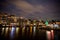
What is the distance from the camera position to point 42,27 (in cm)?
990

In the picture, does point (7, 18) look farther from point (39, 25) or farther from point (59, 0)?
point (59, 0)

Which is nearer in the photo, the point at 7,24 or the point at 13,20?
the point at 7,24

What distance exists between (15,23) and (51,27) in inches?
167

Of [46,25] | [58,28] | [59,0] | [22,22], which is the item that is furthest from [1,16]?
[59,0]

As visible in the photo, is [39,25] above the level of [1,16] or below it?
below

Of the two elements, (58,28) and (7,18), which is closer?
(58,28)

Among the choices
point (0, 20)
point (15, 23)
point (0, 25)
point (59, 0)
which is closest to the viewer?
point (59, 0)

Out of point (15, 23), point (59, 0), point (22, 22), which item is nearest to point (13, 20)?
point (15, 23)

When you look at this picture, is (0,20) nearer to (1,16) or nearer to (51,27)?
(1,16)

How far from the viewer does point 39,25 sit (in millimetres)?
9906

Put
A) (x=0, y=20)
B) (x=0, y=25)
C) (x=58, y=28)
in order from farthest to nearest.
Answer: (x=0, y=20) < (x=0, y=25) < (x=58, y=28)

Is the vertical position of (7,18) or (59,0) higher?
(59,0)

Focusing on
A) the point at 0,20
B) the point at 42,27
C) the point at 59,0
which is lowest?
the point at 42,27

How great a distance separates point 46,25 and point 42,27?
1.71 feet
